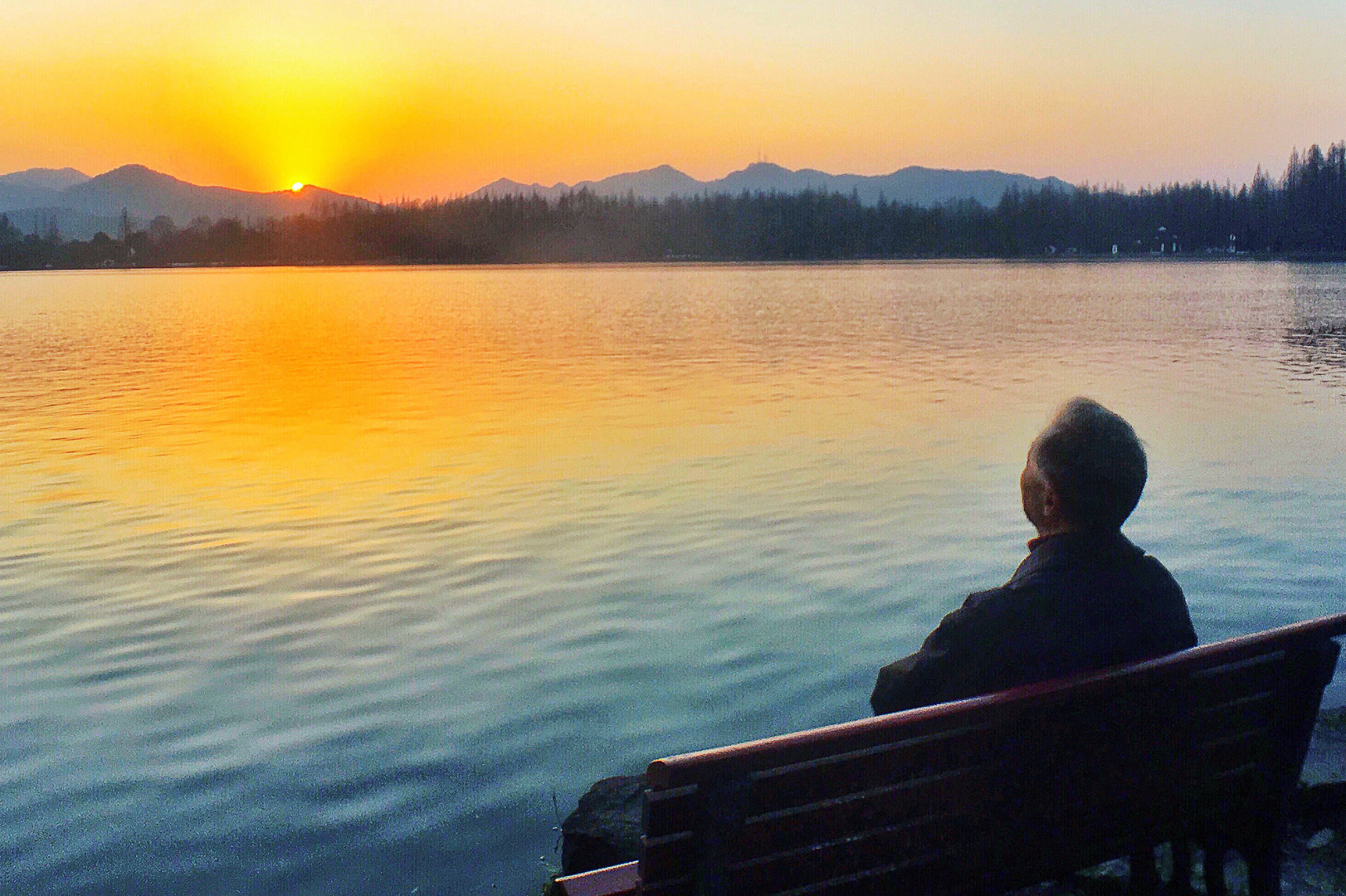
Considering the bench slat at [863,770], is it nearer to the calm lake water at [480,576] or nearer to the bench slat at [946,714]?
the bench slat at [946,714]

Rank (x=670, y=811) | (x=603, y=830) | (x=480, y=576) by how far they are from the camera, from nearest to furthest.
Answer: (x=670, y=811) < (x=603, y=830) < (x=480, y=576)

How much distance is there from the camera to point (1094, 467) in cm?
312

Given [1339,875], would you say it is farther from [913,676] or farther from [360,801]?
[360,801]

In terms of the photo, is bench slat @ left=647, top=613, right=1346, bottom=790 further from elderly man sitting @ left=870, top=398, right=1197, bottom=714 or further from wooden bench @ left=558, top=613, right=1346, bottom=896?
elderly man sitting @ left=870, top=398, right=1197, bottom=714

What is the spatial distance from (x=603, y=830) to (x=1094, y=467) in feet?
7.83

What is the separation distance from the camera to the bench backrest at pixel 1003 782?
2555mm

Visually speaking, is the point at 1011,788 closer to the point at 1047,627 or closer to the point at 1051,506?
the point at 1047,627

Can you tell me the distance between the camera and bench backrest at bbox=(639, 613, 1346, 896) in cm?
255

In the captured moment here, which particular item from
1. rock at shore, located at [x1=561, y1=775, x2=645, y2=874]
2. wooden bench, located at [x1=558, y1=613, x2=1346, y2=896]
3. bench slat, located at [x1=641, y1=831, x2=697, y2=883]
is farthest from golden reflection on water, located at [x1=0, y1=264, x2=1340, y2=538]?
bench slat, located at [x1=641, y1=831, x2=697, y2=883]

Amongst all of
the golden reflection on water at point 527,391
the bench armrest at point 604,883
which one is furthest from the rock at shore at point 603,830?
the golden reflection on water at point 527,391

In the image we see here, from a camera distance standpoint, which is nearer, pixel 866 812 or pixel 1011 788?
pixel 866 812

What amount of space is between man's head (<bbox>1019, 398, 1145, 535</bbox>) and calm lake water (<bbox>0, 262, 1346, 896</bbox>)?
3.00 ft

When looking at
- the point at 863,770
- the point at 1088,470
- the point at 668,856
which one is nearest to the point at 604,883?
the point at 668,856

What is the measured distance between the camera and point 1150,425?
17750 millimetres
